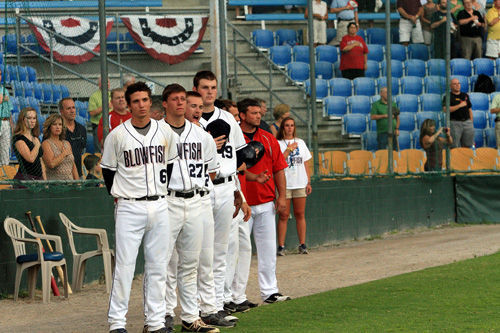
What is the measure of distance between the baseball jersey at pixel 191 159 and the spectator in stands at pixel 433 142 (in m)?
10.8

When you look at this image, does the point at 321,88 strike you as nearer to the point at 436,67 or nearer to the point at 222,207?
the point at 436,67

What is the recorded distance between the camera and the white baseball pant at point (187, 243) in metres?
7.24

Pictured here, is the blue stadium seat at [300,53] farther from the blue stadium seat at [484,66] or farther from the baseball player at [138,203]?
the baseball player at [138,203]

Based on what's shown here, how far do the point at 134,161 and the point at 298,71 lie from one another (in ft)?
35.8

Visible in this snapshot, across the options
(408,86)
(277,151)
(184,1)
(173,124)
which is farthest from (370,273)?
(408,86)

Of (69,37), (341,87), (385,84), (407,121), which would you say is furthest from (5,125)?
(341,87)

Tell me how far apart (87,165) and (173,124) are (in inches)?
156

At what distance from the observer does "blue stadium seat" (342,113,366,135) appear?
16.3m

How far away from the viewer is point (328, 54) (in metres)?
19.8

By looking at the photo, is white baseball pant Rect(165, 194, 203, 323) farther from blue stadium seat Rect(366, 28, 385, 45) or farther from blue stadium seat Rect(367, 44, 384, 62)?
blue stadium seat Rect(366, 28, 385, 45)

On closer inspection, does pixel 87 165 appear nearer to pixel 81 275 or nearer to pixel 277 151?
pixel 81 275

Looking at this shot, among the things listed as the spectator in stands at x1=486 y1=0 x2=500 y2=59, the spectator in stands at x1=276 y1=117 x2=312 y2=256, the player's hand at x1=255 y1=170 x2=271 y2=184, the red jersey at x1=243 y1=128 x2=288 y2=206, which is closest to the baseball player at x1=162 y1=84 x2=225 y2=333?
the player's hand at x1=255 y1=170 x2=271 y2=184

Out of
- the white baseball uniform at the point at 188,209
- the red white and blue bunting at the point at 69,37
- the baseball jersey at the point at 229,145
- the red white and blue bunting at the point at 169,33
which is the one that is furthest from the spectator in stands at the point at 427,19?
the white baseball uniform at the point at 188,209

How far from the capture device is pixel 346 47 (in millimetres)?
19562
